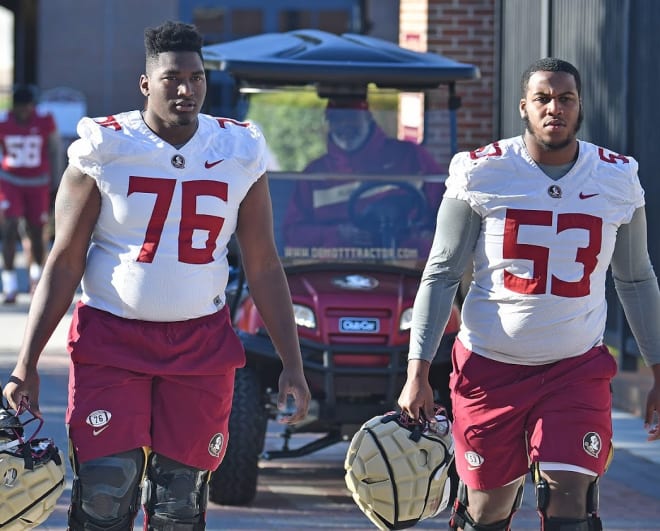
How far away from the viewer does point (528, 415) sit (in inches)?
196

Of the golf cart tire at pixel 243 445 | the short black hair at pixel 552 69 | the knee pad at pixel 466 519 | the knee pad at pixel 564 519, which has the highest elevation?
the short black hair at pixel 552 69

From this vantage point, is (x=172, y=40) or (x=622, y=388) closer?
(x=172, y=40)

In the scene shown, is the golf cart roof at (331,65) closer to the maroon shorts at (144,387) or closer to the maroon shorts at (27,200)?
the maroon shorts at (144,387)

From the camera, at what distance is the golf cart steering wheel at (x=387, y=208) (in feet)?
26.1

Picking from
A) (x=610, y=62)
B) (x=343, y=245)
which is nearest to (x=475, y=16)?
(x=610, y=62)

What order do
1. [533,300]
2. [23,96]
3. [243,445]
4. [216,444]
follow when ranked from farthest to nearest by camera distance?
[23,96]
[243,445]
[533,300]
[216,444]

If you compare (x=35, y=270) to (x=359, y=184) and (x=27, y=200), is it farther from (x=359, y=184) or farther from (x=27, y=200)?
(x=359, y=184)

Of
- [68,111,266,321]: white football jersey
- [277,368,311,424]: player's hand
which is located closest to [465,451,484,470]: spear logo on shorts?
[277,368,311,424]: player's hand

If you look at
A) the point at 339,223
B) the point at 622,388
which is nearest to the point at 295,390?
the point at 339,223

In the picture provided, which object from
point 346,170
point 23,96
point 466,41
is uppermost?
point 466,41

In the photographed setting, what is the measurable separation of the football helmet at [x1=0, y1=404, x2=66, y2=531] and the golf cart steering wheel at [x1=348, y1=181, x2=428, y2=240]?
11.4ft

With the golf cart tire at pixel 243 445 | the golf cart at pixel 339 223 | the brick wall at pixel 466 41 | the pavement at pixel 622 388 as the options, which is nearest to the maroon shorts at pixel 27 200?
the pavement at pixel 622 388

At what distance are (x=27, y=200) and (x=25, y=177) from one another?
24 cm

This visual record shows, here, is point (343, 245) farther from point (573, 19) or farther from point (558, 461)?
point (573, 19)
